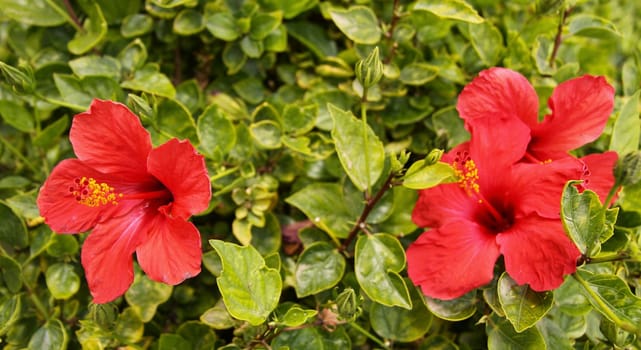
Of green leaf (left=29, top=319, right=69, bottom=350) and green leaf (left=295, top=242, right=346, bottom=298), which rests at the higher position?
green leaf (left=295, top=242, right=346, bottom=298)

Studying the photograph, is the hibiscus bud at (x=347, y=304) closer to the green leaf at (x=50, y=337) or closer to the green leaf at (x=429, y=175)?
the green leaf at (x=429, y=175)

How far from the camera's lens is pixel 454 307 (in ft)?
4.32

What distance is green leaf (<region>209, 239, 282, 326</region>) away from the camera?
1125 millimetres

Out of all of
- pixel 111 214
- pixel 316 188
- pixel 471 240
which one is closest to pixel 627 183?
pixel 471 240

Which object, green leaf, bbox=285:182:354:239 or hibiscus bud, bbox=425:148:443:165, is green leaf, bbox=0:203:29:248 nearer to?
green leaf, bbox=285:182:354:239

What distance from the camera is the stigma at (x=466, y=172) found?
1290 mm

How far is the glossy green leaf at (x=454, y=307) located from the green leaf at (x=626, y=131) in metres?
0.52

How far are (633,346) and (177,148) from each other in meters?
1.16

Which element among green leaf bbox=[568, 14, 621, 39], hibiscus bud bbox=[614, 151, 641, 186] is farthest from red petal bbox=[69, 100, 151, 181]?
green leaf bbox=[568, 14, 621, 39]

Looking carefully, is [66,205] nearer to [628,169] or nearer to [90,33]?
[90,33]

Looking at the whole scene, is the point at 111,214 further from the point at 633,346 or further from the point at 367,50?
the point at 633,346

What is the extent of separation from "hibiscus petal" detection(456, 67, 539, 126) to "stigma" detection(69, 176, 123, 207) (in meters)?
0.86

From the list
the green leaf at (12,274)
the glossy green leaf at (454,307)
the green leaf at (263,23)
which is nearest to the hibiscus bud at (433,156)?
the glossy green leaf at (454,307)

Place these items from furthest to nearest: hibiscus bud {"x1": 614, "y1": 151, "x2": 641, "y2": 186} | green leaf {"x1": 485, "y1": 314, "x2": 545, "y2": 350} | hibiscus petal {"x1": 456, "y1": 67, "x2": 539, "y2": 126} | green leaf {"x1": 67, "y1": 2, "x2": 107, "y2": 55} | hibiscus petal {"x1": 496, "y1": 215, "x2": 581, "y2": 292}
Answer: green leaf {"x1": 67, "y1": 2, "x2": 107, "y2": 55} → hibiscus petal {"x1": 456, "y1": 67, "x2": 539, "y2": 126} → green leaf {"x1": 485, "y1": 314, "x2": 545, "y2": 350} → hibiscus petal {"x1": 496, "y1": 215, "x2": 581, "y2": 292} → hibiscus bud {"x1": 614, "y1": 151, "x2": 641, "y2": 186}
